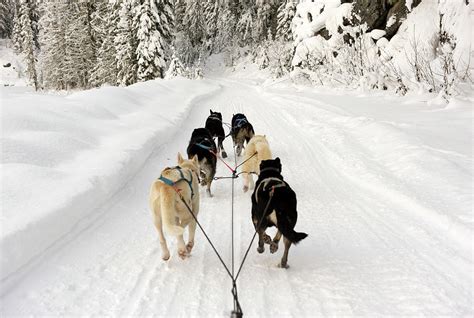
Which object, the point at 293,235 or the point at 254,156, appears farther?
the point at 254,156

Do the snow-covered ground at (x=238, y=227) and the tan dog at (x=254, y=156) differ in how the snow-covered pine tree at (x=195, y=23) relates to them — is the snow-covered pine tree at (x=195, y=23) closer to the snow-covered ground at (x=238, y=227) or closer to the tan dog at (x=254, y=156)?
the snow-covered ground at (x=238, y=227)

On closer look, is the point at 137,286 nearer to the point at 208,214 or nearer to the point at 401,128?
the point at 208,214

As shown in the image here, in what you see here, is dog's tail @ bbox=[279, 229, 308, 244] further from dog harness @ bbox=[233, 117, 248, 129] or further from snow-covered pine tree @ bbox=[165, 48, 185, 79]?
snow-covered pine tree @ bbox=[165, 48, 185, 79]

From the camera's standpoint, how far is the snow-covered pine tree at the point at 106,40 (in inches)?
1281

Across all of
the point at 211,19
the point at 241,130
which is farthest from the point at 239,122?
the point at 211,19

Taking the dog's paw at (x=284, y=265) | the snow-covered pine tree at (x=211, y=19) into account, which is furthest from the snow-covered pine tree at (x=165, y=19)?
the dog's paw at (x=284, y=265)

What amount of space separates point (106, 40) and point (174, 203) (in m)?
34.7

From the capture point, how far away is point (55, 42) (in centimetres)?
4269

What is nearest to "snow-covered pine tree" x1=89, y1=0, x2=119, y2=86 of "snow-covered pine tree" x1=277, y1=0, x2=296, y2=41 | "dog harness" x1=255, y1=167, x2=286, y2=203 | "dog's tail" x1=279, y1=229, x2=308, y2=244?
"snow-covered pine tree" x1=277, y1=0, x2=296, y2=41

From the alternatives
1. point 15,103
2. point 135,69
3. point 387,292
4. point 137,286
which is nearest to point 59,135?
point 15,103

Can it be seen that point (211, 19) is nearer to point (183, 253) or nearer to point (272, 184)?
point (272, 184)

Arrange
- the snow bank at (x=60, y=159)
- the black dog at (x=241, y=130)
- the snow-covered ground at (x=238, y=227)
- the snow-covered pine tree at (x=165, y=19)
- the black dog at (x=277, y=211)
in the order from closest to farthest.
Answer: the snow-covered ground at (x=238, y=227) < the black dog at (x=277, y=211) < the snow bank at (x=60, y=159) < the black dog at (x=241, y=130) < the snow-covered pine tree at (x=165, y=19)

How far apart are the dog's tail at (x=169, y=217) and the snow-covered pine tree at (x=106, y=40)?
98.1ft

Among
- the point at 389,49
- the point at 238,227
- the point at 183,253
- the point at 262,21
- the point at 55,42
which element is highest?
the point at 262,21
